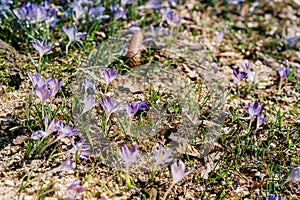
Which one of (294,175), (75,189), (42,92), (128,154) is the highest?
(42,92)

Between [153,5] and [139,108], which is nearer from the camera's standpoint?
[139,108]

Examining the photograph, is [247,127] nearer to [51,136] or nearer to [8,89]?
[51,136]

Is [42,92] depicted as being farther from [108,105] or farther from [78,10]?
[78,10]

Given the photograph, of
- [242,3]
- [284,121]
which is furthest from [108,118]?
[242,3]

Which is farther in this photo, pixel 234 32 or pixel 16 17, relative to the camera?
pixel 234 32

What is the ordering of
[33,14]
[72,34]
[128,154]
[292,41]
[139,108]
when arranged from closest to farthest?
1. [128,154]
2. [139,108]
3. [72,34]
4. [33,14]
5. [292,41]

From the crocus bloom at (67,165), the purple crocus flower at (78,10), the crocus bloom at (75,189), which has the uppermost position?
the purple crocus flower at (78,10)

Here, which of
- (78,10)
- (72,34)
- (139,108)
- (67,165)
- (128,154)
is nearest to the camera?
(128,154)

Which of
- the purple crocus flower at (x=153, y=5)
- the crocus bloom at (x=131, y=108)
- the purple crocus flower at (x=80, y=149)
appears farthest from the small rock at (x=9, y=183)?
the purple crocus flower at (x=153, y=5)

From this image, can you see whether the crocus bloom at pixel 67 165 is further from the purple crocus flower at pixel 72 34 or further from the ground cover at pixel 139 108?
the purple crocus flower at pixel 72 34

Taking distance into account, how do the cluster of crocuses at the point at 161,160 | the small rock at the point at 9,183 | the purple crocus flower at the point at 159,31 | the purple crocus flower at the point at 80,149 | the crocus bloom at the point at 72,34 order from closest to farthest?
the cluster of crocuses at the point at 161,160 → the small rock at the point at 9,183 → the purple crocus flower at the point at 80,149 → the crocus bloom at the point at 72,34 → the purple crocus flower at the point at 159,31

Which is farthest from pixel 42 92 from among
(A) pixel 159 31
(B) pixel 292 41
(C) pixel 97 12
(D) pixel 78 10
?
(B) pixel 292 41
